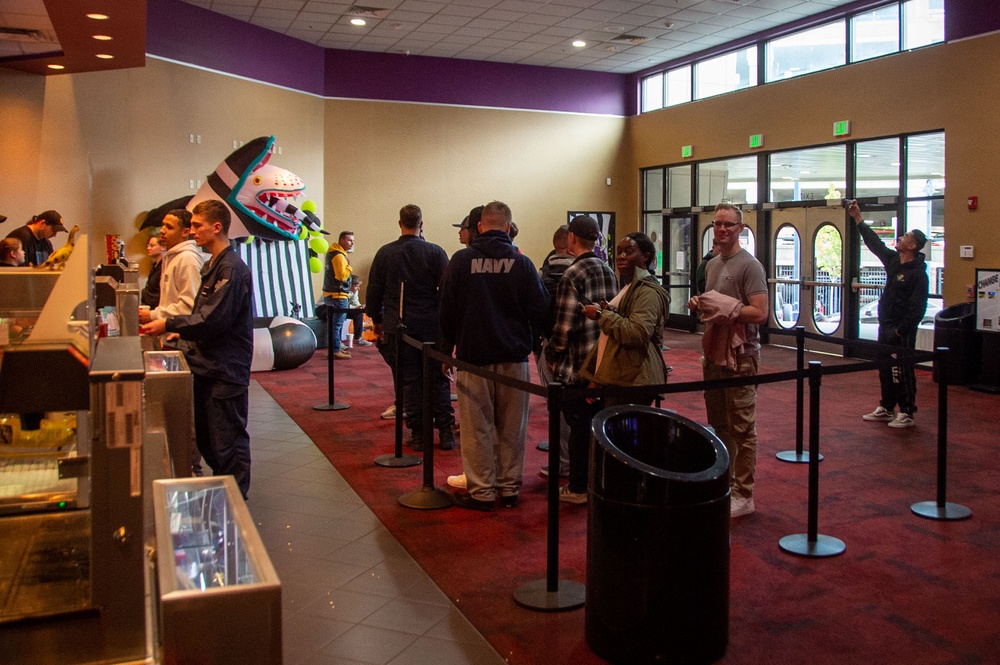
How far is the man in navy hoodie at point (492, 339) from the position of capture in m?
5.04

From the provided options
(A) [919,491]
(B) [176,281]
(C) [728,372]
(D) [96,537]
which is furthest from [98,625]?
(A) [919,491]

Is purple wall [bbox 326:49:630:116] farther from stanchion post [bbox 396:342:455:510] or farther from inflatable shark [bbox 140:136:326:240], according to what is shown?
stanchion post [bbox 396:342:455:510]

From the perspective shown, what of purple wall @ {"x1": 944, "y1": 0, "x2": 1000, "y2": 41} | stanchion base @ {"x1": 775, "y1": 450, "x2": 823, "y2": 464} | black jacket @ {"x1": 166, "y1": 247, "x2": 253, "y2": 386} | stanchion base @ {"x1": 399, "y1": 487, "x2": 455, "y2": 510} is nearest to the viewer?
black jacket @ {"x1": 166, "y1": 247, "x2": 253, "y2": 386}

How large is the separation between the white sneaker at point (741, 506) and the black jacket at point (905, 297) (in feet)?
Answer: 10.7

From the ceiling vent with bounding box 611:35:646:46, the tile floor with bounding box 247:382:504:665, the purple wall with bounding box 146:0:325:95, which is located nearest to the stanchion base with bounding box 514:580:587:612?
the tile floor with bounding box 247:382:504:665

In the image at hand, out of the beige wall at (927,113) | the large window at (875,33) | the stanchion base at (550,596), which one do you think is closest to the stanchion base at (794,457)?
the stanchion base at (550,596)

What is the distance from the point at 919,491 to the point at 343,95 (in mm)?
11247

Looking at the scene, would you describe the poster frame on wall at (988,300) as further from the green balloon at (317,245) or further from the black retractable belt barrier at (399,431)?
the green balloon at (317,245)

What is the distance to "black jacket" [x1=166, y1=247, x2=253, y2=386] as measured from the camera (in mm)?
4535

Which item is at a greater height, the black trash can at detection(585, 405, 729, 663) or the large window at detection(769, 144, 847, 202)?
the large window at detection(769, 144, 847, 202)

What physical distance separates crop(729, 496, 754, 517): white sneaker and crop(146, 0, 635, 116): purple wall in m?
9.35

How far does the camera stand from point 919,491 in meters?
5.50

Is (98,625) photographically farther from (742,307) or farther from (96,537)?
(742,307)

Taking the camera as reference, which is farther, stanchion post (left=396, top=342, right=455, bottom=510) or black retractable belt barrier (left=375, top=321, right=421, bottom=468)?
black retractable belt barrier (left=375, top=321, right=421, bottom=468)
